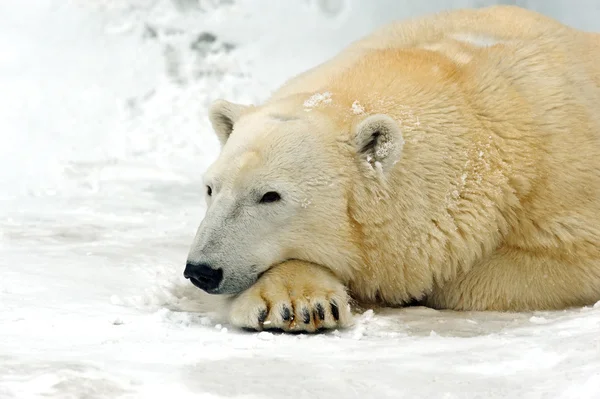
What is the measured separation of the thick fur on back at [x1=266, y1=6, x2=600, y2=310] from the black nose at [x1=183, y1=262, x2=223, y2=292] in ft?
1.91

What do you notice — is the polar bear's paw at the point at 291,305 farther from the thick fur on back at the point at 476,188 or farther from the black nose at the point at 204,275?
the thick fur on back at the point at 476,188

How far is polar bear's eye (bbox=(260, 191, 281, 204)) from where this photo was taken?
3.44 m

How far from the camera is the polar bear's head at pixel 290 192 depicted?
133 inches

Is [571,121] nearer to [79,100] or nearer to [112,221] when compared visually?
[112,221]

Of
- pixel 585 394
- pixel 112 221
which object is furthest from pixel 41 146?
pixel 585 394

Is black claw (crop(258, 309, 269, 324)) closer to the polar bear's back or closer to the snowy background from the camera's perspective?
the snowy background

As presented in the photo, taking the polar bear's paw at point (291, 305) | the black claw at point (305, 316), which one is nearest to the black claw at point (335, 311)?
the polar bear's paw at point (291, 305)

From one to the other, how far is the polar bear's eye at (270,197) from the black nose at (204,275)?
1.14 ft

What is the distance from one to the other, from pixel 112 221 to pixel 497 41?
103 inches

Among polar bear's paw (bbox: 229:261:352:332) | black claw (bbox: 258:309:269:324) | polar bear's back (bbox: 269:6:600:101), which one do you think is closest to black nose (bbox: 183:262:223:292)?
polar bear's paw (bbox: 229:261:352:332)

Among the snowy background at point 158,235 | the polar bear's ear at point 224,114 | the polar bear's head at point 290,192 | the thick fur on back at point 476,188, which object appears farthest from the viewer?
the polar bear's ear at point 224,114

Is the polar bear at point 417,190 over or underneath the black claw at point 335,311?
over

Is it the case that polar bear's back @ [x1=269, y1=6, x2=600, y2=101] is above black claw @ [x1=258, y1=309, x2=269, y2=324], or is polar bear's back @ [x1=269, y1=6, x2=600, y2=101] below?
above

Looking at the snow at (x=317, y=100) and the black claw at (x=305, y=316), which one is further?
the snow at (x=317, y=100)
